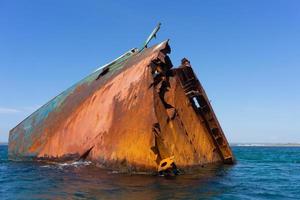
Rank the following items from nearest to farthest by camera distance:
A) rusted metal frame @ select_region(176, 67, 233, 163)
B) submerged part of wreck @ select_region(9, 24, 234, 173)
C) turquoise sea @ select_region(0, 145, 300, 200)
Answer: turquoise sea @ select_region(0, 145, 300, 200) < submerged part of wreck @ select_region(9, 24, 234, 173) < rusted metal frame @ select_region(176, 67, 233, 163)

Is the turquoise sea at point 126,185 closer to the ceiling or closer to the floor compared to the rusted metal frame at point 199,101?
closer to the floor

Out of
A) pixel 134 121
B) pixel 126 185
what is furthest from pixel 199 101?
pixel 126 185

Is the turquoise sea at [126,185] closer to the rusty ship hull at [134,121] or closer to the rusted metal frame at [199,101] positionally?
the rusty ship hull at [134,121]

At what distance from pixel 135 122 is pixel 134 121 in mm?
54

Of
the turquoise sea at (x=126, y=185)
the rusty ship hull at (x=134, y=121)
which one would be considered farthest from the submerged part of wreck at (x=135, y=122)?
the turquoise sea at (x=126, y=185)

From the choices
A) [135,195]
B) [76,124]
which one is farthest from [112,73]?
[135,195]

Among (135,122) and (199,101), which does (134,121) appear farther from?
(199,101)

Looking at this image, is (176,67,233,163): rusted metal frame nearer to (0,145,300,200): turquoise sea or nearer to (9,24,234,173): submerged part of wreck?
(9,24,234,173): submerged part of wreck

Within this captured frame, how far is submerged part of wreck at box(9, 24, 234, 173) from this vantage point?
1047cm

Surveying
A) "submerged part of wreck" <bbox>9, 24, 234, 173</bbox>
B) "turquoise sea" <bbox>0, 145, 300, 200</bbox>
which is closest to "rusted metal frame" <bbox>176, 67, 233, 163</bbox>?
"submerged part of wreck" <bbox>9, 24, 234, 173</bbox>

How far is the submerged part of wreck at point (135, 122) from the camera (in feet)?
34.3

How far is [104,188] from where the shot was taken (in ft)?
28.1

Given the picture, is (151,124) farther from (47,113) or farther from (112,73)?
(47,113)

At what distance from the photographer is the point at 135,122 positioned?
10.6 metres
